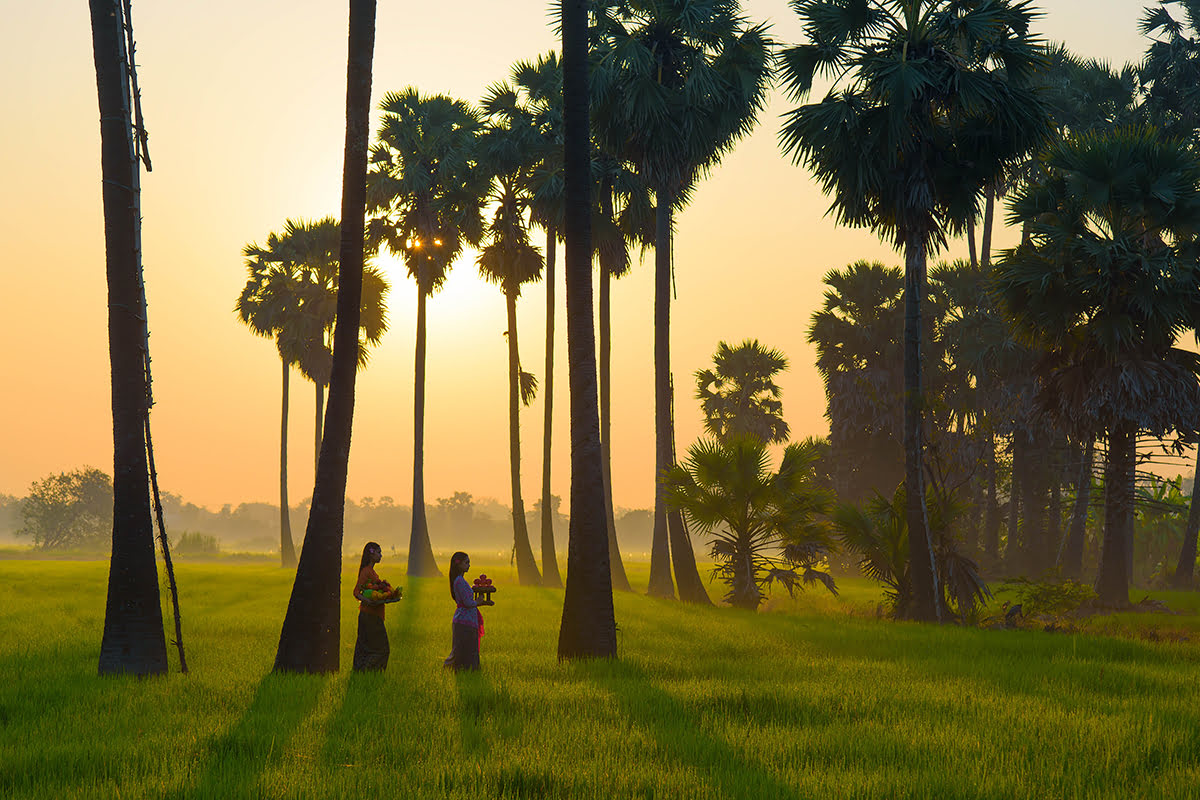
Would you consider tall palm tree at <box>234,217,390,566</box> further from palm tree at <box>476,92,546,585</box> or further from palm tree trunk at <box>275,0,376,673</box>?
palm tree trunk at <box>275,0,376,673</box>

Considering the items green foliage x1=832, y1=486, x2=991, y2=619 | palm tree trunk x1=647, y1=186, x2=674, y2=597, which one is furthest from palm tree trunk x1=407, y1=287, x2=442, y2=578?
green foliage x1=832, y1=486, x2=991, y2=619

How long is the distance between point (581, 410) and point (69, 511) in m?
106

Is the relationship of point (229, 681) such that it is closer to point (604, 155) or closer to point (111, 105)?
point (111, 105)

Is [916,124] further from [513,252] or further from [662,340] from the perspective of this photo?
[513,252]

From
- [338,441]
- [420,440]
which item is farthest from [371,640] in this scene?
[420,440]

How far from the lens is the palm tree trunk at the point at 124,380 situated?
13.5 meters

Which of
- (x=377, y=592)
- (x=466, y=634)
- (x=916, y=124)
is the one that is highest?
(x=916, y=124)

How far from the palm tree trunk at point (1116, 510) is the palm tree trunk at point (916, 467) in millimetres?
6379

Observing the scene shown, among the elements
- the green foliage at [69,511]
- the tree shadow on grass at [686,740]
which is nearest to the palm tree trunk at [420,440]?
the tree shadow on grass at [686,740]

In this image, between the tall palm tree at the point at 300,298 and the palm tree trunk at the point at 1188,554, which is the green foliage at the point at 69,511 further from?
the palm tree trunk at the point at 1188,554

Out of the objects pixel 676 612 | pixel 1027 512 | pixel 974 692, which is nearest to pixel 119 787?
pixel 974 692

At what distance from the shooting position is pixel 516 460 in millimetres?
38562

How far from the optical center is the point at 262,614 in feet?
76.9

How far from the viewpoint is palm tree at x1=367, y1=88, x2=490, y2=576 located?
40.2 metres
